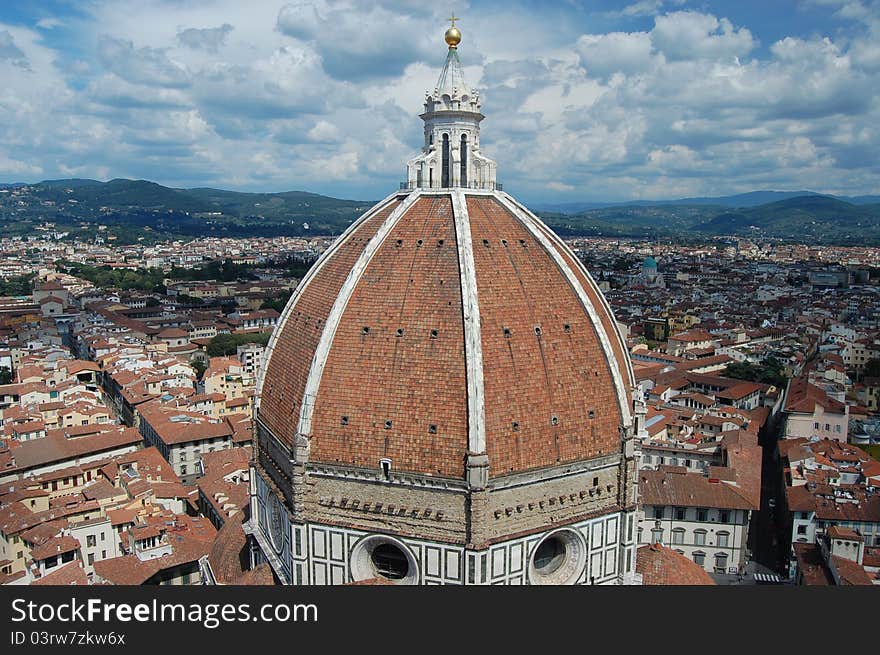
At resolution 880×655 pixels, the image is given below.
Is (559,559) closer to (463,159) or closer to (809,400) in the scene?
(463,159)

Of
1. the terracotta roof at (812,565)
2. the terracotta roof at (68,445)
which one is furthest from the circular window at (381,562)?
the terracotta roof at (68,445)

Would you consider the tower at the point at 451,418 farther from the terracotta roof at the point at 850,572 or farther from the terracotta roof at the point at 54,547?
the terracotta roof at the point at 54,547

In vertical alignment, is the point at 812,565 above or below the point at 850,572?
below

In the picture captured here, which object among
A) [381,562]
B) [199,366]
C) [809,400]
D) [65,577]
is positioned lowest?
[65,577]

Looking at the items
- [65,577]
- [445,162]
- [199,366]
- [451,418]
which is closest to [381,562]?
[451,418]

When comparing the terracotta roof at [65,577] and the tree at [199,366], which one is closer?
the terracotta roof at [65,577]

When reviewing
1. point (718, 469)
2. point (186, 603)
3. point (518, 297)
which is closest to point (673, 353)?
point (718, 469)
